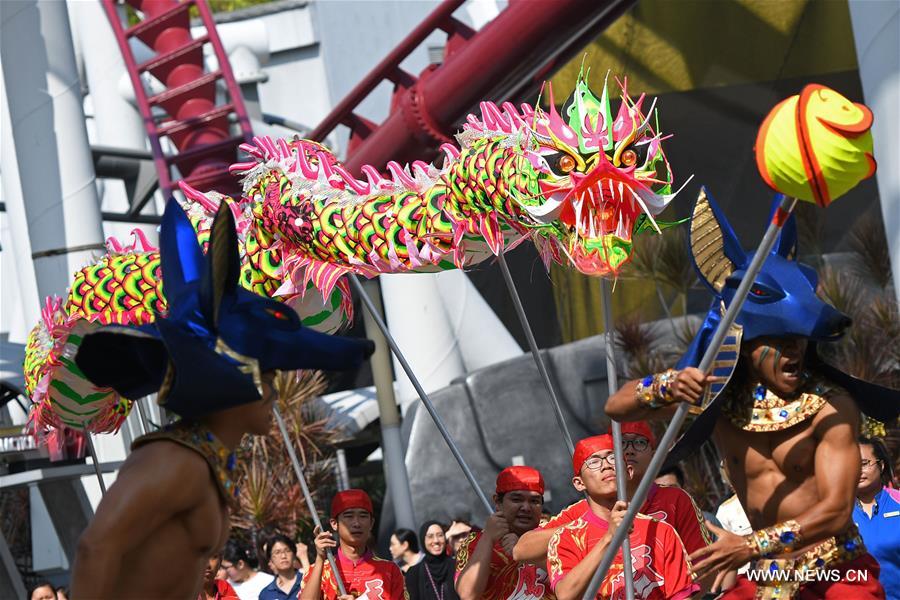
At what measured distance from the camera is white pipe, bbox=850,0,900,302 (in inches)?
342

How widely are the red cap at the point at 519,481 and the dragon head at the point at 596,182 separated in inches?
37.8

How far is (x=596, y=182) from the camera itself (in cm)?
421

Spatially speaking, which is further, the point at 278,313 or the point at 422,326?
the point at 422,326

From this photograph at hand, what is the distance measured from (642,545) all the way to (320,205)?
5.77ft

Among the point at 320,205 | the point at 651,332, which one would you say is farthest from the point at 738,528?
the point at 651,332

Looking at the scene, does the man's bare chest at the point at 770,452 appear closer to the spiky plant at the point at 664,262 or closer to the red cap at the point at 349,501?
the red cap at the point at 349,501

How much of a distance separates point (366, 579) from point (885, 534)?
6.79 feet

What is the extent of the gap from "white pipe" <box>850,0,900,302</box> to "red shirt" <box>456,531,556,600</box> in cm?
478

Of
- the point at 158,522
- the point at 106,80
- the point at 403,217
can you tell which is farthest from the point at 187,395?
the point at 106,80

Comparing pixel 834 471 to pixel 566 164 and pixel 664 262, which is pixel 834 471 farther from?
pixel 664 262

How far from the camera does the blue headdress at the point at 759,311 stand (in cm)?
348

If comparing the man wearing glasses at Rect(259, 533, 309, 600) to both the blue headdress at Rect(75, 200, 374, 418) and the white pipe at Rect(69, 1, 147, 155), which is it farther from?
the white pipe at Rect(69, 1, 147, 155)

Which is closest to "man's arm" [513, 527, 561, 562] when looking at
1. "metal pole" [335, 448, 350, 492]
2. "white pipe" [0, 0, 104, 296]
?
"white pipe" [0, 0, 104, 296]

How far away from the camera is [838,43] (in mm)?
13195
